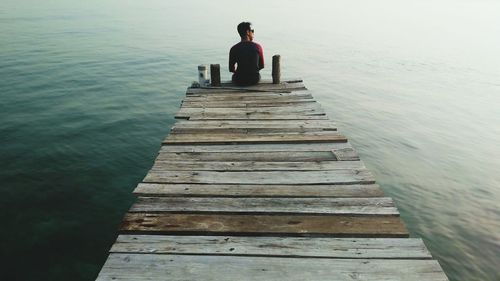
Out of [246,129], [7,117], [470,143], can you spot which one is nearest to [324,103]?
[470,143]

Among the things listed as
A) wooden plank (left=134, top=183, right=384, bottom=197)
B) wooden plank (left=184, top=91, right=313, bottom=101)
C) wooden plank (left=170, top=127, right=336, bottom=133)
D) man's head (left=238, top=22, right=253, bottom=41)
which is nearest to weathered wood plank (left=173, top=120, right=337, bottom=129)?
wooden plank (left=170, top=127, right=336, bottom=133)

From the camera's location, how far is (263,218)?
15.4 feet

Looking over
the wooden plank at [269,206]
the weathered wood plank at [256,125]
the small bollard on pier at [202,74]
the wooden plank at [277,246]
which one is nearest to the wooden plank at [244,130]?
the weathered wood plank at [256,125]

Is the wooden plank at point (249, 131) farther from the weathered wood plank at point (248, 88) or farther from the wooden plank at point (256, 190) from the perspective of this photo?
the weathered wood plank at point (248, 88)

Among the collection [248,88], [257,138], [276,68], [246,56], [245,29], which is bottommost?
[257,138]

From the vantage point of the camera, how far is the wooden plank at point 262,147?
6879 millimetres

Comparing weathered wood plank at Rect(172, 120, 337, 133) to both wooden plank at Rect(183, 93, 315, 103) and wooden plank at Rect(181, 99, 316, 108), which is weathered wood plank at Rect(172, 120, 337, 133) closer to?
wooden plank at Rect(181, 99, 316, 108)

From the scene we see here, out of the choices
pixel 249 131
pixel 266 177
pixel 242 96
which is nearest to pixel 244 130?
pixel 249 131

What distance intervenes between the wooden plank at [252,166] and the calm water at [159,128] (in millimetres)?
2960

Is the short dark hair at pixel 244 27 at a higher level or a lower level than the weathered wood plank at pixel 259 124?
higher

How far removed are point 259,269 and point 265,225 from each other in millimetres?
781

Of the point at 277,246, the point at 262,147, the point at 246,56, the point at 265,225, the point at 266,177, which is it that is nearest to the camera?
the point at 277,246

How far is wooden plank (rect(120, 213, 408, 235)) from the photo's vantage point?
437 cm

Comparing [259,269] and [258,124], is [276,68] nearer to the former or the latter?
[258,124]
